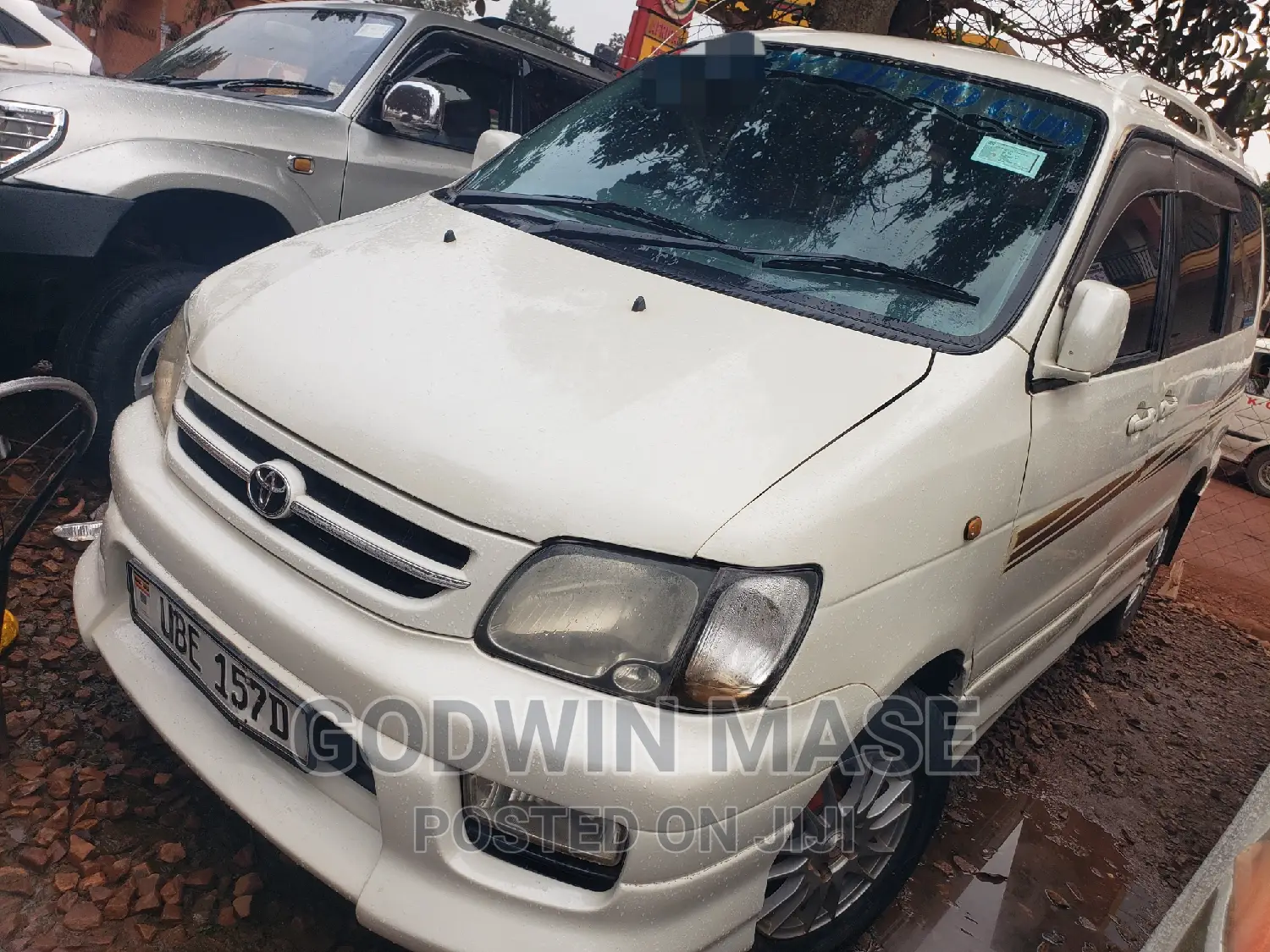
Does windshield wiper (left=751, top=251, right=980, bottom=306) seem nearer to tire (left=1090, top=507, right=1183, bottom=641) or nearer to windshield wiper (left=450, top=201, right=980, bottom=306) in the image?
windshield wiper (left=450, top=201, right=980, bottom=306)

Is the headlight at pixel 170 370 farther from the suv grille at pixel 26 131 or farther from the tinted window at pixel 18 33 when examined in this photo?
the tinted window at pixel 18 33

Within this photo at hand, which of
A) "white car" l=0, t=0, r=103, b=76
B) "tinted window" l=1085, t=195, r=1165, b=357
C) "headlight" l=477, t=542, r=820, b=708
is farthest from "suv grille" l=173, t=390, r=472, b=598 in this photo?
"white car" l=0, t=0, r=103, b=76

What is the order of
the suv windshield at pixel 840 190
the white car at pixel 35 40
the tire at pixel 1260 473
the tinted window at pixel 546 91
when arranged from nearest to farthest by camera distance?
the suv windshield at pixel 840 190 < the tinted window at pixel 546 91 < the white car at pixel 35 40 < the tire at pixel 1260 473

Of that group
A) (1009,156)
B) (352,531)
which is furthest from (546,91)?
(352,531)

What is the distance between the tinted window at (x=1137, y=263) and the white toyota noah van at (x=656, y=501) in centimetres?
2

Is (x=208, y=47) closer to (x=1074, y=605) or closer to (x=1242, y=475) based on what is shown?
(x=1074, y=605)

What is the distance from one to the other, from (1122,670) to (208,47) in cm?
492

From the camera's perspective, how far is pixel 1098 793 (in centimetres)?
342

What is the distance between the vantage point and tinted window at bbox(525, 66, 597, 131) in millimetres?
4867

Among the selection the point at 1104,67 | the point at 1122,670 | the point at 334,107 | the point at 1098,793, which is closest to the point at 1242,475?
the point at 1104,67

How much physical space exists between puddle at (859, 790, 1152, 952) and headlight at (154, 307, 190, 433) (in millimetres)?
2079

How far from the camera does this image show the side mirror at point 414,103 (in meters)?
3.60

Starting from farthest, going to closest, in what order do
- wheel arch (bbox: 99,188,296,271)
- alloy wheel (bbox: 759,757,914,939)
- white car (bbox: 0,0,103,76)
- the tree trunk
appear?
white car (bbox: 0,0,103,76)
the tree trunk
wheel arch (bbox: 99,188,296,271)
alloy wheel (bbox: 759,757,914,939)

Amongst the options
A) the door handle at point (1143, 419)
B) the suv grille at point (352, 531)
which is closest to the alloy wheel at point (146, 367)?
the suv grille at point (352, 531)
